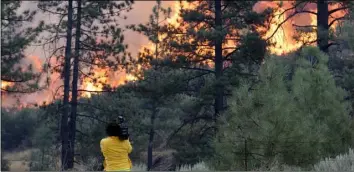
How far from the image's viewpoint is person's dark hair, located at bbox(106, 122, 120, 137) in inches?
310

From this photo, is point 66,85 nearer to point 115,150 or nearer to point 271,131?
point 271,131

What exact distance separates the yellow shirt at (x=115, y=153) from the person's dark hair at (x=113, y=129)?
85 millimetres

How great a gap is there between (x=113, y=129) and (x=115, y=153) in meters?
0.39

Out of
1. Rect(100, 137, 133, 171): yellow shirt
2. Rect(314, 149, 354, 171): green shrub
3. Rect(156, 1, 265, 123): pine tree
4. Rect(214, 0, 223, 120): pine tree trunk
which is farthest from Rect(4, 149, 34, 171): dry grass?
Rect(100, 137, 133, 171): yellow shirt

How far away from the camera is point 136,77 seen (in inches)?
1390

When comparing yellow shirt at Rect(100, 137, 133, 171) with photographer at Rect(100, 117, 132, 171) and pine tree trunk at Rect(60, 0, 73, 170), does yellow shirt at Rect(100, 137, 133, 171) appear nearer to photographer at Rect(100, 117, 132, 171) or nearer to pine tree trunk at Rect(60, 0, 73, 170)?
photographer at Rect(100, 117, 132, 171)

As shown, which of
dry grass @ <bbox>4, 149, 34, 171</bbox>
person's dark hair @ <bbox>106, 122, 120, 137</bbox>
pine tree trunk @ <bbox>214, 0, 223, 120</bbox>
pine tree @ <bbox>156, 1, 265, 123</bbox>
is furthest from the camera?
dry grass @ <bbox>4, 149, 34, 171</bbox>

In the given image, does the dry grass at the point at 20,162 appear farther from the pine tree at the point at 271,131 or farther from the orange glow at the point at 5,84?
the pine tree at the point at 271,131

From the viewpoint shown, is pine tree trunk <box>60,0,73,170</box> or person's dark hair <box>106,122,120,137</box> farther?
pine tree trunk <box>60,0,73,170</box>

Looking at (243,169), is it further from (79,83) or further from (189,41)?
(79,83)

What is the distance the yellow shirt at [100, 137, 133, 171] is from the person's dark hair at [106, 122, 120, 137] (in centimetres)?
8

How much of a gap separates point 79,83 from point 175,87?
5.43 meters

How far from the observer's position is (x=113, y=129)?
795 cm

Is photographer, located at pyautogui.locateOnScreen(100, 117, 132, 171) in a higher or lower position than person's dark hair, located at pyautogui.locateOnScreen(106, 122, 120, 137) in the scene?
lower
